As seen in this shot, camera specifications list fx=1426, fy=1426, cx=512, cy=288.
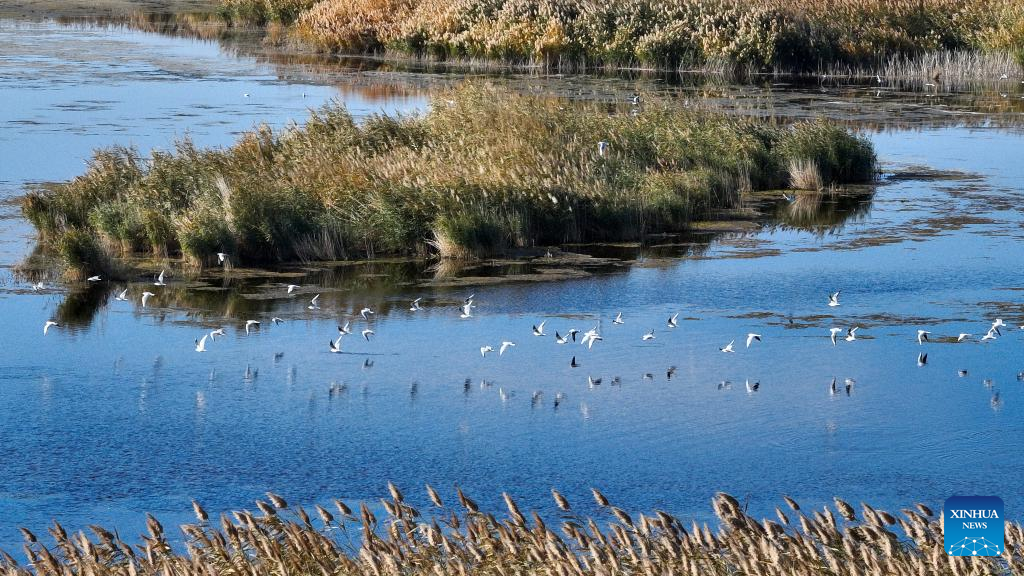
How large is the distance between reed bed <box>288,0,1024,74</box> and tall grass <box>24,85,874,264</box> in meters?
13.9

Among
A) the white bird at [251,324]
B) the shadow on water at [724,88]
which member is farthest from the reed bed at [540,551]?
the shadow on water at [724,88]

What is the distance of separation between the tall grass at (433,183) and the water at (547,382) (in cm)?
55

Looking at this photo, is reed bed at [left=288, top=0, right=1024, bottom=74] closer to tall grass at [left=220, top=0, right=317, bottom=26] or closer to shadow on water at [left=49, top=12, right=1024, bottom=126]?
shadow on water at [left=49, top=12, right=1024, bottom=126]

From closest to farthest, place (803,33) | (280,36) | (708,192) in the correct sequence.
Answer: (708,192)
(803,33)
(280,36)

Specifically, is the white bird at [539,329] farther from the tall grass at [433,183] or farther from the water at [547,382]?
the tall grass at [433,183]

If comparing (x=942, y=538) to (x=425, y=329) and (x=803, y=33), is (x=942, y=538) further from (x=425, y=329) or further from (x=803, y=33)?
(x=803, y=33)

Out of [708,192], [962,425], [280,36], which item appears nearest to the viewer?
[962,425]

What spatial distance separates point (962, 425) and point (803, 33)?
2518 cm

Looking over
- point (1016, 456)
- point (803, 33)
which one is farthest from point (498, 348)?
point (803, 33)

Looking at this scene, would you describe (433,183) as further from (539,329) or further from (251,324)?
(539,329)

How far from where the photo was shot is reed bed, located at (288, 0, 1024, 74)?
110 feet

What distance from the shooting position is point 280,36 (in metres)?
41.8

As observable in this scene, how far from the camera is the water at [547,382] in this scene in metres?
8.66

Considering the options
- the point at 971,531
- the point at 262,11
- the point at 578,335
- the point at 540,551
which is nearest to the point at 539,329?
the point at 578,335
